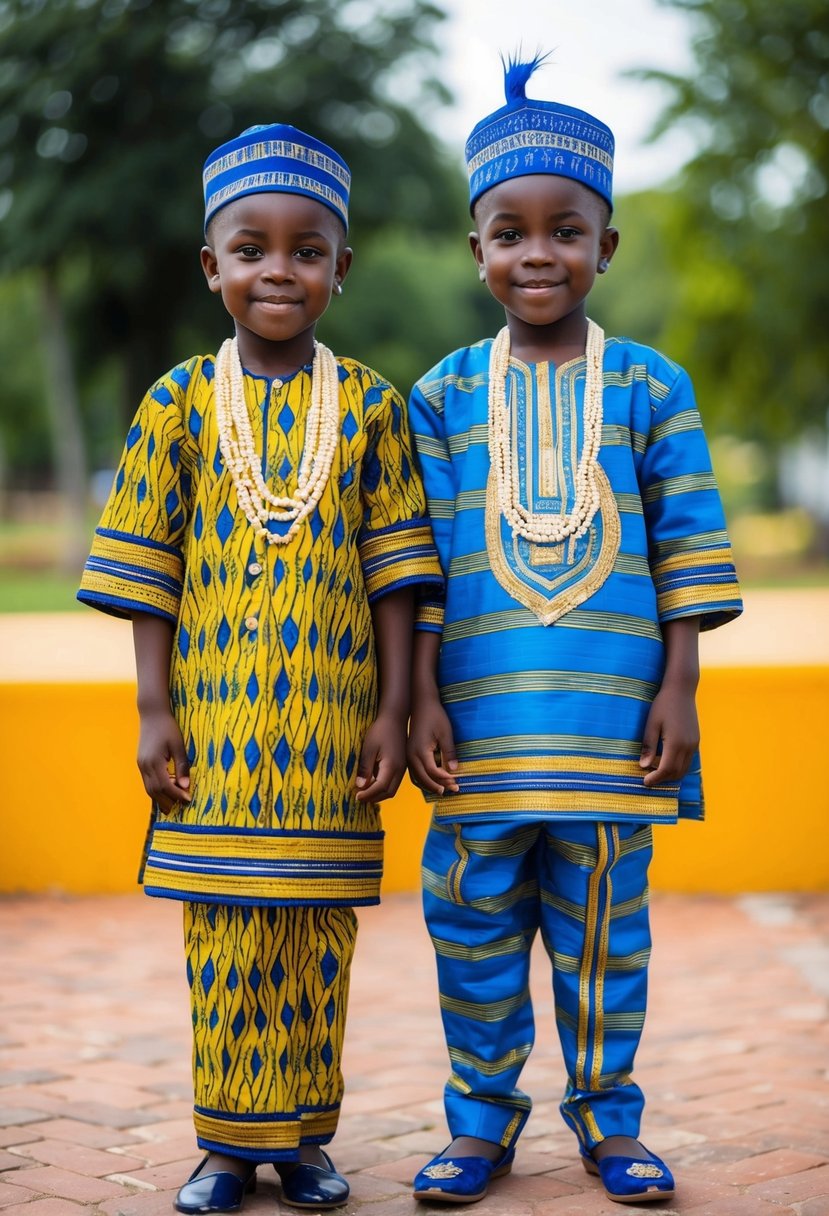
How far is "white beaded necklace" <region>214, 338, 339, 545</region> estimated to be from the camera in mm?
2844

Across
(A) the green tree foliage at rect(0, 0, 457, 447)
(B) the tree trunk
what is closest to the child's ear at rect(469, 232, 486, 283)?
(A) the green tree foliage at rect(0, 0, 457, 447)

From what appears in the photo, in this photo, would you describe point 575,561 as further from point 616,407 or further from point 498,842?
point 498,842

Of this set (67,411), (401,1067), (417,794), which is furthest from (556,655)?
(67,411)

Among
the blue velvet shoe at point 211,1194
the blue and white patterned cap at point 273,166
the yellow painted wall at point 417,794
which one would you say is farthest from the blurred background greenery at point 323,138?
the blue velvet shoe at point 211,1194

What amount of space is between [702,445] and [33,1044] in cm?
243

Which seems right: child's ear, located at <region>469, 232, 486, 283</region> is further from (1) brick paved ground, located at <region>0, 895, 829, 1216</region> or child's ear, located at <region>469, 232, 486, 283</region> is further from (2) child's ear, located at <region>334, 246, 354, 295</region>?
(1) brick paved ground, located at <region>0, 895, 829, 1216</region>

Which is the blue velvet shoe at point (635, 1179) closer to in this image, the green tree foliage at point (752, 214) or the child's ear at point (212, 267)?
the child's ear at point (212, 267)

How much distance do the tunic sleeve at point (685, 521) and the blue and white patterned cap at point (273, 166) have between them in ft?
2.49

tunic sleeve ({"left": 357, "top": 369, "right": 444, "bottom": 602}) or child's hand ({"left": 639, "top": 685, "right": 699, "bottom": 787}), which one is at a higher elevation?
tunic sleeve ({"left": 357, "top": 369, "right": 444, "bottom": 602})

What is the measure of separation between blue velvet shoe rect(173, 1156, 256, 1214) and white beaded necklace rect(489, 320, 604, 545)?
1.33 metres

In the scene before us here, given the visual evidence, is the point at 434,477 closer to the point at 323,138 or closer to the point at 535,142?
the point at 535,142

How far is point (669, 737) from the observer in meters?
2.88

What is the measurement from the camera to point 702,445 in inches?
118

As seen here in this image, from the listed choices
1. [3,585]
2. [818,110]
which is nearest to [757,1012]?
[818,110]
